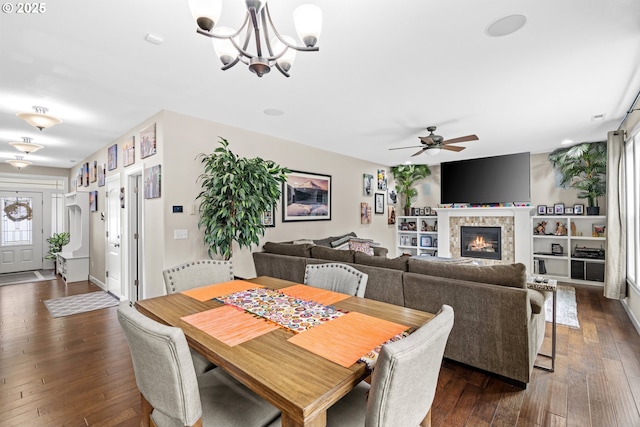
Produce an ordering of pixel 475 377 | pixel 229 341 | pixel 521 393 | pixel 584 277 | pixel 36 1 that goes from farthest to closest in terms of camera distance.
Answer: pixel 584 277 → pixel 475 377 → pixel 521 393 → pixel 36 1 → pixel 229 341

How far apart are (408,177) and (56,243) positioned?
821cm

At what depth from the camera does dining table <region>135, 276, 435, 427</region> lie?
3.10 feet

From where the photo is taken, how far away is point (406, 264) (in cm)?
276

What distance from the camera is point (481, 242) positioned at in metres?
6.45

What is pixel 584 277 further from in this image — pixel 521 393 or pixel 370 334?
pixel 370 334

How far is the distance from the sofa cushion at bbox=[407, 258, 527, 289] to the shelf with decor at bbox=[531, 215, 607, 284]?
4357 mm

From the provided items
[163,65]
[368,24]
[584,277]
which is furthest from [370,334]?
[584,277]

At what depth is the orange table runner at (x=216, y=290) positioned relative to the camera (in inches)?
76.8

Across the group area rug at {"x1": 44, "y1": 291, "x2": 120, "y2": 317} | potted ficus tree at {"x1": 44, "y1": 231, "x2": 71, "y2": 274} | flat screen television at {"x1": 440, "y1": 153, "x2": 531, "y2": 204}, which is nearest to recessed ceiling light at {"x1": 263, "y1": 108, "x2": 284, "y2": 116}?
area rug at {"x1": 44, "y1": 291, "x2": 120, "y2": 317}

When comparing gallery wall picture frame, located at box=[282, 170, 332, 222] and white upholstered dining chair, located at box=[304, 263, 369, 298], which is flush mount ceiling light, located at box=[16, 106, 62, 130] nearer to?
gallery wall picture frame, located at box=[282, 170, 332, 222]

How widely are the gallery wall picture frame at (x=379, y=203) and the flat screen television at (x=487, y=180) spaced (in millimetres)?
1347

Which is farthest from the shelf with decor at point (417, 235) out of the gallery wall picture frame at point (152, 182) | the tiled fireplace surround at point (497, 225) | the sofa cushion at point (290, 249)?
the gallery wall picture frame at point (152, 182)

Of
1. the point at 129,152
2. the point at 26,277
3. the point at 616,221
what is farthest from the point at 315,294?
the point at 26,277

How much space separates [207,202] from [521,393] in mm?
3387
